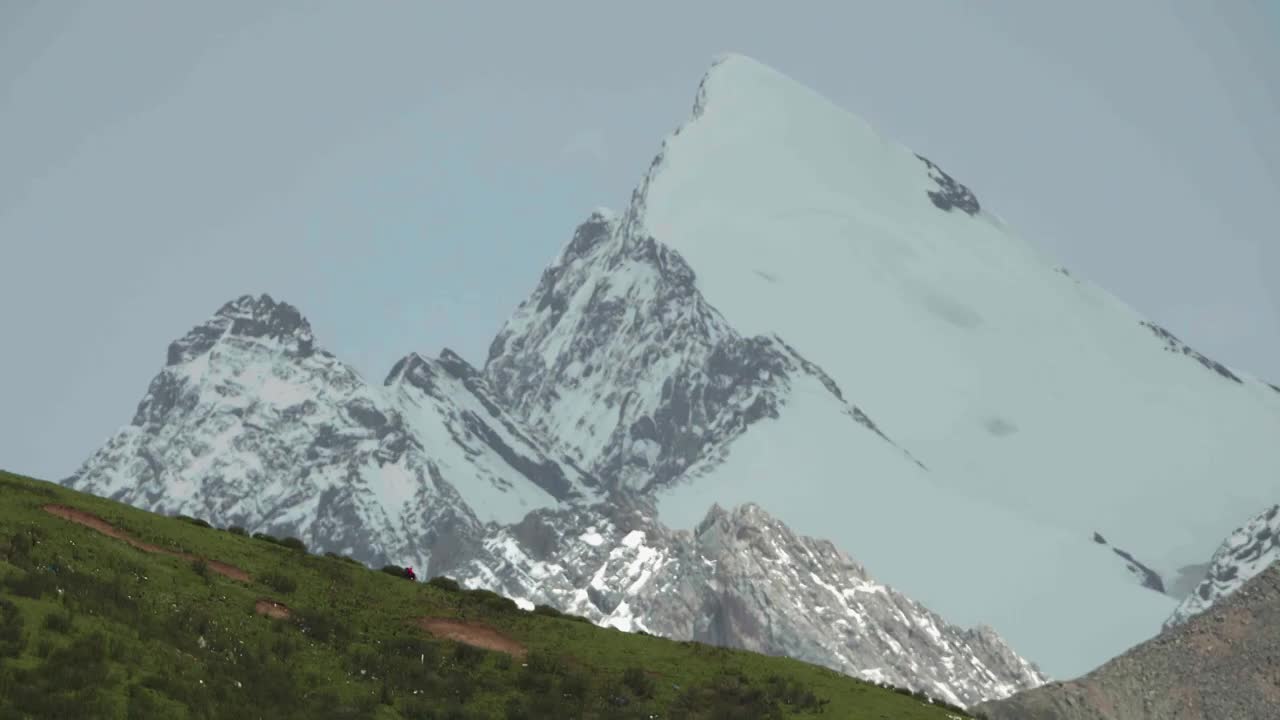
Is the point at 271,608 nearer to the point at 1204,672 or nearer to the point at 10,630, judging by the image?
the point at 10,630

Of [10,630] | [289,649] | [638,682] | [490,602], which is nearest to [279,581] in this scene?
[289,649]

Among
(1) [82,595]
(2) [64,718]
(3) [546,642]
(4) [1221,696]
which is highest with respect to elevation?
(4) [1221,696]

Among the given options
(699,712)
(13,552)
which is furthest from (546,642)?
(13,552)

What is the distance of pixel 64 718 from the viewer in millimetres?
50250

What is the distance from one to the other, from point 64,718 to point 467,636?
21939mm

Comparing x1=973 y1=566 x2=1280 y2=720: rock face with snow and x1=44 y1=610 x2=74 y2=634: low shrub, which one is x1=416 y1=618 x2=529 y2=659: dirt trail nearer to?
x1=44 y1=610 x2=74 y2=634: low shrub

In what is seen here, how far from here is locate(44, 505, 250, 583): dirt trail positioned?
2761 inches

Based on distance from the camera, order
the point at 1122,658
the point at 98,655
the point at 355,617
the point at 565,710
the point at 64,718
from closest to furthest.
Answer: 1. the point at 64,718
2. the point at 98,655
3. the point at 565,710
4. the point at 355,617
5. the point at 1122,658

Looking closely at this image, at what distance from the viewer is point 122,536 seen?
70.8 m

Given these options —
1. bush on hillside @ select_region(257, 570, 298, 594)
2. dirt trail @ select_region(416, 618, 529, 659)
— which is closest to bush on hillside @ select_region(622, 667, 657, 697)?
dirt trail @ select_region(416, 618, 529, 659)

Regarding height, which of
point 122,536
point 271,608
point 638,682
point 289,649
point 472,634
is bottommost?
point 289,649

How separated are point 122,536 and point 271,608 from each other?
23.4ft

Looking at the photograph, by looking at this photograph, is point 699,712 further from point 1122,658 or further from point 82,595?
point 1122,658

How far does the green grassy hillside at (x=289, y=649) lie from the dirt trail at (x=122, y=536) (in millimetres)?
128
